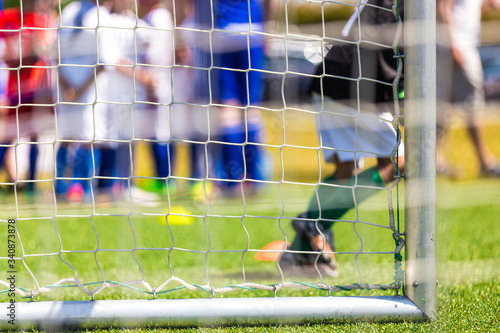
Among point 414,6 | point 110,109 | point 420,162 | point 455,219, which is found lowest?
point 455,219

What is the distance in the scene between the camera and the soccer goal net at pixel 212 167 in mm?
1303

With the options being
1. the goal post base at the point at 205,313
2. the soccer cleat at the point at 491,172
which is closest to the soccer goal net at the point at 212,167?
the goal post base at the point at 205,313

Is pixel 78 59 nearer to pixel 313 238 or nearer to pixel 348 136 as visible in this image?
pixel 348 136

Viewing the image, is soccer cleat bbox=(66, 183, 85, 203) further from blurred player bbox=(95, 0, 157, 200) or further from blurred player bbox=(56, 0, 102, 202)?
blurred player bbox=(95, 0, 157, 200)

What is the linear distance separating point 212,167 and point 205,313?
187cm

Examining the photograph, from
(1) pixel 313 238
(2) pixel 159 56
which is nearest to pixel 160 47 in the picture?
(2) pixel 159 56

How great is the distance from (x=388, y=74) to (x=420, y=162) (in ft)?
1.56

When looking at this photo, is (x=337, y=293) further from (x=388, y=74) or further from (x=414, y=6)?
(x=414, y=6)

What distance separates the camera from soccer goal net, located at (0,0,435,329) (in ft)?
4.27

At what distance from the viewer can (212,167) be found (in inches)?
122

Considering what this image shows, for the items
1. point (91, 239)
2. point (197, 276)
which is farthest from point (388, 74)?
point (91, 239)

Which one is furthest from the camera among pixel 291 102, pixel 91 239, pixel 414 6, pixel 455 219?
pixel 291 102

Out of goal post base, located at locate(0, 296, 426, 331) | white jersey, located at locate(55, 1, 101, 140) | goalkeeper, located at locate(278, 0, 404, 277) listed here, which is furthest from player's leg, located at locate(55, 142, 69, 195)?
goal post base, located at locate(0, 296, 426, 331)

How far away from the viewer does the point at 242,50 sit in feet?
9.13
